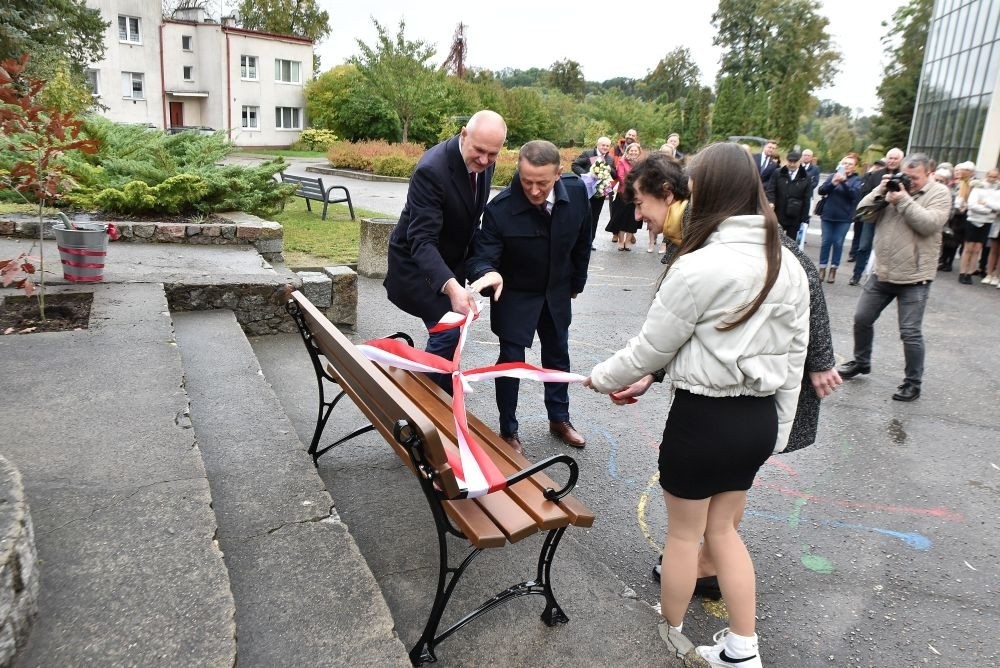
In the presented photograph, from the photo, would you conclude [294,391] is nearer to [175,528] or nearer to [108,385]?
[108,385]

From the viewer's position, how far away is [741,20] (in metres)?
56.5

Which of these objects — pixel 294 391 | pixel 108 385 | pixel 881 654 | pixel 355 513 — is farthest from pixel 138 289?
pixel 881 654

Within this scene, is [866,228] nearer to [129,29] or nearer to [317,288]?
[317,288]

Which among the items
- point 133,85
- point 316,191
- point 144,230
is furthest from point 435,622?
point 133,85

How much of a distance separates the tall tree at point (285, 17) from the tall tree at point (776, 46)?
102 feet

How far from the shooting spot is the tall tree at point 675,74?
73062 millimetres

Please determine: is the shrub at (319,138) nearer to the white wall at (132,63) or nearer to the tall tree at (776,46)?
the white wall at (132,63)

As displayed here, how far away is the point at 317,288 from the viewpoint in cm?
632

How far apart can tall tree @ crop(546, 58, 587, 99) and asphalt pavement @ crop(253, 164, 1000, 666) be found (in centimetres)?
7329

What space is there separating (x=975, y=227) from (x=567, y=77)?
6873cm

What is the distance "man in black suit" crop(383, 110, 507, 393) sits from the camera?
366 cm

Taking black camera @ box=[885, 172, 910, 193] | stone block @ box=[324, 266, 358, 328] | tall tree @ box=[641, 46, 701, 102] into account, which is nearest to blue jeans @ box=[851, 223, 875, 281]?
black camera @ box=[885, 172, 910, 193]

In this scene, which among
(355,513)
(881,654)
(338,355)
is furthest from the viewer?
(355,513)

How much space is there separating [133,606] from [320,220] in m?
11.5
